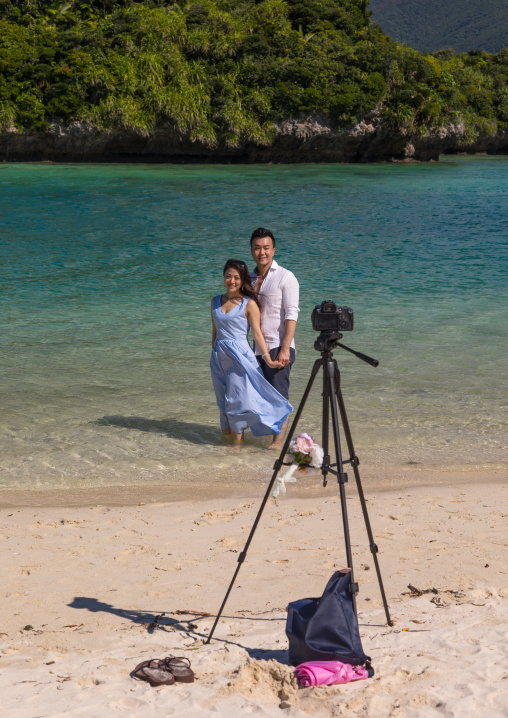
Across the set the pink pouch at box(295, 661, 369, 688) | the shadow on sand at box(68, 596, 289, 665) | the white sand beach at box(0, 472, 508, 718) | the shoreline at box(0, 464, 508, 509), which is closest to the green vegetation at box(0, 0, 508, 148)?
the shoreline at box(0, 464, 508, 509)

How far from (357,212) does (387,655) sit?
2426 centimetres

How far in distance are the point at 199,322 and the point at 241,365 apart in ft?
19.2

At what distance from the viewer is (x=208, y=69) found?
47.4 meters

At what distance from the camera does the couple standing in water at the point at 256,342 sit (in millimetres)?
6035

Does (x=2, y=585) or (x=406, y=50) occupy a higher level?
(x=406, y=50)

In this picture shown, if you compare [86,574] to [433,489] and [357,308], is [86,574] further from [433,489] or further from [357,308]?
[357,308]

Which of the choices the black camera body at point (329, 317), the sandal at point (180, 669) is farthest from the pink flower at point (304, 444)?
the sandal at point (180, 669)

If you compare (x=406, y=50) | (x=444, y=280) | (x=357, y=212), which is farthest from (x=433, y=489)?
(x=406, y=50)

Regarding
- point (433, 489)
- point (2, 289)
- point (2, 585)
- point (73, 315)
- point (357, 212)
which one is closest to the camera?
point (2, 585)

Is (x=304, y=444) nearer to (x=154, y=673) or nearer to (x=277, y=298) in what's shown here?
(x=154, y=673)

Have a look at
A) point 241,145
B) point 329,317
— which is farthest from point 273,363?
point 241,145

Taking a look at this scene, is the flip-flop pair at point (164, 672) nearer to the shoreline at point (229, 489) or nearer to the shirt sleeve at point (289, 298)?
the shoreline at point (229, 489)

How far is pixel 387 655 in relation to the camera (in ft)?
10.5

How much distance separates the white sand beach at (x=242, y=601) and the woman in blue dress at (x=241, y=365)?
2.78 feet
